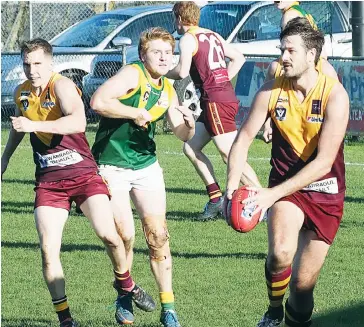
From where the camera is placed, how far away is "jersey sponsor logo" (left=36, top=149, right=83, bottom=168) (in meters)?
7.45

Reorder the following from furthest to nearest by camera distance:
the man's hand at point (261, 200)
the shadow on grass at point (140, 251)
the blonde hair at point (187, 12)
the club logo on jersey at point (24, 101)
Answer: the blonde hair at point (187, 12)
the shadow on grass at point (140, 251)
the club logo on jersey at point (24, 101)
the man's hand at point (261, 200)

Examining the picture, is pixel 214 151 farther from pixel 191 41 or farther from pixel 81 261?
pixel 81 261

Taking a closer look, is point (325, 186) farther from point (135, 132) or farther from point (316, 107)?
point (135, 132)

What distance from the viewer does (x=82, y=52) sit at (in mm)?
19172

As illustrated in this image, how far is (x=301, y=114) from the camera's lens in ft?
A: 21.1

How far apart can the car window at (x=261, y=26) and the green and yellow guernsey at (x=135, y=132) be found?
483 inches

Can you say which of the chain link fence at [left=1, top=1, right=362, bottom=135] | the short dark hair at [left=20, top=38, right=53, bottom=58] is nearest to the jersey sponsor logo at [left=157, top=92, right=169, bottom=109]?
the short dark hair at [left=20, top=38, right=53, bottom=58]

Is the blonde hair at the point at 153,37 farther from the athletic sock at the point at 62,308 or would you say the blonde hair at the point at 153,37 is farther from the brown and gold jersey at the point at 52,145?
the athletic sock at the point at 62,308

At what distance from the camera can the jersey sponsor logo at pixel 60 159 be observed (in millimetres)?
7453

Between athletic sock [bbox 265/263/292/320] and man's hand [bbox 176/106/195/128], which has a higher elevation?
man's hand [bbox 176/106/195/128]

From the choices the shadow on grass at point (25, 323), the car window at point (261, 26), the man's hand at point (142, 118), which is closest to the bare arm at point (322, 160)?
the man's hand at point (142, 118)

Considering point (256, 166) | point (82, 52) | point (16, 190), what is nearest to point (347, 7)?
point (82, 52)

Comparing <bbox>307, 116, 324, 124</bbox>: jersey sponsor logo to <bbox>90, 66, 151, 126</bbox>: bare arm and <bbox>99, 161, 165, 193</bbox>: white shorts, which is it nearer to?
<bbox>90, 66, 151, 126</bbox>: bare arm

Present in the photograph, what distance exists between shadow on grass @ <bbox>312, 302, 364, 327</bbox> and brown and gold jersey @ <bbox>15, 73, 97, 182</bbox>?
1.88 m
